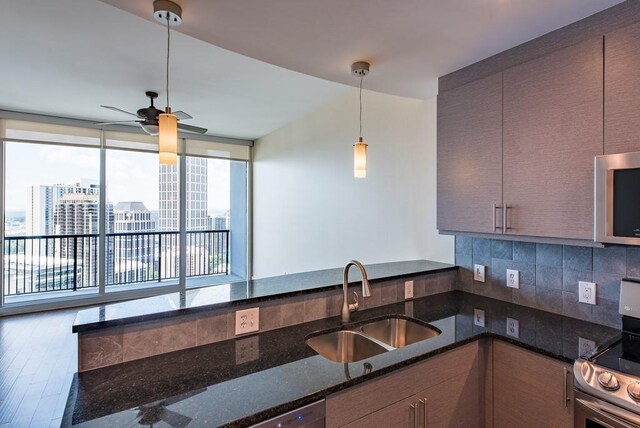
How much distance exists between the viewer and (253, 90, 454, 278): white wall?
9.26 feet

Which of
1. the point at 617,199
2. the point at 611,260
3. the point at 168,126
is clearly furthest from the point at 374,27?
the point at 611,260

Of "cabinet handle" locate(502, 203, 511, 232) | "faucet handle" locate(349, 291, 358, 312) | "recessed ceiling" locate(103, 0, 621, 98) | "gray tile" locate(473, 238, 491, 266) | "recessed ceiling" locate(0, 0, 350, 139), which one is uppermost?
"recessed ceiling" locate(0, 0, 350, 139)

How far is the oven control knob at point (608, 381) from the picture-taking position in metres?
1.16

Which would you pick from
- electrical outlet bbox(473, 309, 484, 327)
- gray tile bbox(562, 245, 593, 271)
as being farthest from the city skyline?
gray tile bbox(562, 245, 593, 271)

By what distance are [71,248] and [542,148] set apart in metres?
6.14

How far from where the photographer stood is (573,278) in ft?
6.02

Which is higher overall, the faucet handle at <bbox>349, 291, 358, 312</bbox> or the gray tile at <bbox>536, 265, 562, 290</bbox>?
the gray tile at <bbox>536, 265, 562, 290</bbox>

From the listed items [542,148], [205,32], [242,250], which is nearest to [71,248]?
[242,250]

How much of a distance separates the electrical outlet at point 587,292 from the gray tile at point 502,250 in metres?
0.40

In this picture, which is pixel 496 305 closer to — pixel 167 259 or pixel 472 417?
pixel 472 417

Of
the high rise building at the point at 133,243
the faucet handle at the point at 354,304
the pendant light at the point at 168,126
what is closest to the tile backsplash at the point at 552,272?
the faucet handle at the point at 354,304

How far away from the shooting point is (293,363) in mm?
1319

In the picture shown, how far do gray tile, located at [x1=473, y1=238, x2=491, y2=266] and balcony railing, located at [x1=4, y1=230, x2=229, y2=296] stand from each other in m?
5.03

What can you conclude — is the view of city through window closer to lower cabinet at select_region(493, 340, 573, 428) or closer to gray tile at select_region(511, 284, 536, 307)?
gray tile at select_region(511, 284, 536, 307)
